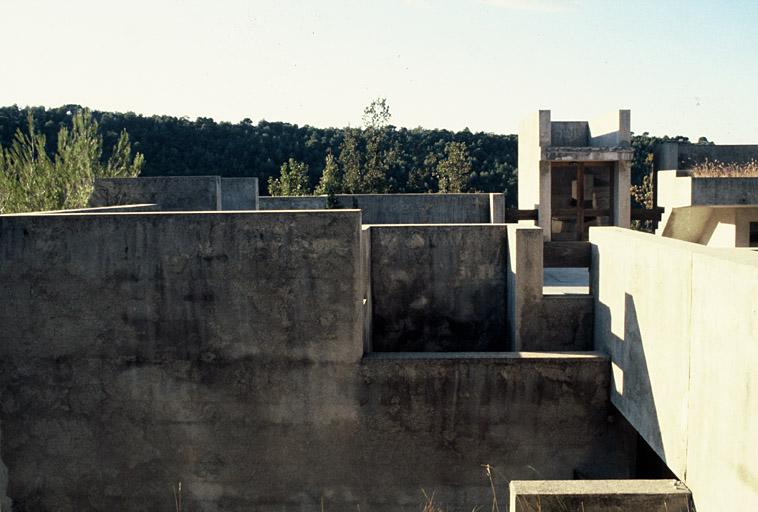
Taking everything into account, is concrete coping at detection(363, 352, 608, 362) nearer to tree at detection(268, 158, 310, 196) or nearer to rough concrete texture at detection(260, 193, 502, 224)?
rough concrete texture at detection(260, 193, 502, 224)

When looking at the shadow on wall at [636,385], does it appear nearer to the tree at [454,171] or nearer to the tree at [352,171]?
the tree at [454,171]

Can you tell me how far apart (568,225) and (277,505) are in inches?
473

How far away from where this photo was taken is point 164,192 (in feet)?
42.3

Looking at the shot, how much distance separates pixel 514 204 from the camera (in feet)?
142

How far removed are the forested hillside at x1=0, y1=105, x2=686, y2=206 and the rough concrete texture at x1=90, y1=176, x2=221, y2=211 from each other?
27.2 metres

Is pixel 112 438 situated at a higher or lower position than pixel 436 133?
lower

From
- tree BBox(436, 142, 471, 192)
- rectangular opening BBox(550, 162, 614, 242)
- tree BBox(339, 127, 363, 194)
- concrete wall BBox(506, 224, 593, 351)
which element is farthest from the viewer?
tree BBox(339, 127, 363, 194)

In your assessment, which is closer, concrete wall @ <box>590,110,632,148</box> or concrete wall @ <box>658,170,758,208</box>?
concrete wall @ <box>658,170,758,208</box>

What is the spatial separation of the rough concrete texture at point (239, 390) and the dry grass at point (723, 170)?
755 centimetres

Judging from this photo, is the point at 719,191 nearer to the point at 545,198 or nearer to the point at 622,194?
the point at 622,194

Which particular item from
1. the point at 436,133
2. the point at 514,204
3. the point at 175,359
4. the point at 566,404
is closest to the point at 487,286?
the point at 566,404

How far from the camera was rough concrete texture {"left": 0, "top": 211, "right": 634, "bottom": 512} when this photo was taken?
8.02m

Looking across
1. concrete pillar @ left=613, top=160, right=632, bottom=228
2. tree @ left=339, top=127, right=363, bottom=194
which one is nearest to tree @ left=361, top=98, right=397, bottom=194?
tree @ left=339, top=127, right=363, bottom=194

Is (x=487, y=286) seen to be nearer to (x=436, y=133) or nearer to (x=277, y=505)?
(x=277, y=505)
